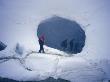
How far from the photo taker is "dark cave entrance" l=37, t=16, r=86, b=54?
12037mm

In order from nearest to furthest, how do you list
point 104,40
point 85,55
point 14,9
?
point 85,55 < point 104,40 < point 14,9

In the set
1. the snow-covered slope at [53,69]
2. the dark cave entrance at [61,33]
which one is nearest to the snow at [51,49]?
the snow-covered slope at [53,69]

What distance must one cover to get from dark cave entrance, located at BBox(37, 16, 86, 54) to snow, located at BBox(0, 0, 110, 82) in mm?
397

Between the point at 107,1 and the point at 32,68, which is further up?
the point at 107,1

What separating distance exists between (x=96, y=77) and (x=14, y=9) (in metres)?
6.03

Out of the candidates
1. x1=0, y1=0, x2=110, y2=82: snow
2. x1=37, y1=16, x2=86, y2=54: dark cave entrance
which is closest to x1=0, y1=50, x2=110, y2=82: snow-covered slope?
x1=0, y1=0, x2=110, y2=82: snow

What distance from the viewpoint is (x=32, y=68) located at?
9375 mm

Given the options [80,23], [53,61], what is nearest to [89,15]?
[80,23]

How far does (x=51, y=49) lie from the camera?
10.7 metres

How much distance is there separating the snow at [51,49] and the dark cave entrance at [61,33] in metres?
0.40

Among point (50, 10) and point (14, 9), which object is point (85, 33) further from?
point (14, 9)

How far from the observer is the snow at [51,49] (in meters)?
9.30

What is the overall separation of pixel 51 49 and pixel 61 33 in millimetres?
2216

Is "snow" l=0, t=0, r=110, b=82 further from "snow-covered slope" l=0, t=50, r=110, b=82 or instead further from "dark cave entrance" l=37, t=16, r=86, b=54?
"dark cave entrance" l=37, t=16, r=86, b=54
